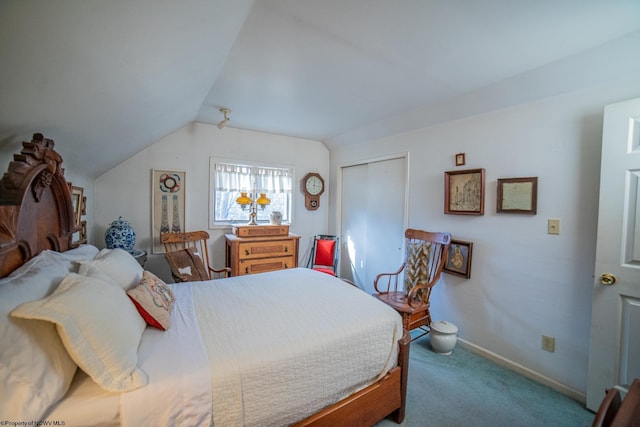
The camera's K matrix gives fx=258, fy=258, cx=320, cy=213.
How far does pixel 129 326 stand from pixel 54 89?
1.08 metres

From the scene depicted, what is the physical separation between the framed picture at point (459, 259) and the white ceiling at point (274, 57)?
4.21 feet

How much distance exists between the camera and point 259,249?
10.9ft

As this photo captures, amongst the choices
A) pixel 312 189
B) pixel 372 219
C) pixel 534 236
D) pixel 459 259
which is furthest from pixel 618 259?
pixel 312 189

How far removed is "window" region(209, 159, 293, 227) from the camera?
3609 millimetres

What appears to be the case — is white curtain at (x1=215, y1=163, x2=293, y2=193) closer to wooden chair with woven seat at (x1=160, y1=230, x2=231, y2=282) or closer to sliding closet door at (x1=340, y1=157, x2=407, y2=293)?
wooden chair with woven seat at (x1=160, y1=230, x2=231, y2=282)

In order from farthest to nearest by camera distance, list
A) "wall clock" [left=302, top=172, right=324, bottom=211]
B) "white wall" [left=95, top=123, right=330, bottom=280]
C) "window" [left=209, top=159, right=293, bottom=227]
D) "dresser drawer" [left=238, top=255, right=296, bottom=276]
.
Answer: "wall clock" [left=302, top=172, right=324, bottom=211], "window" [left=209, top=159, right=293, bottom=227], "dresser drawer" [left=238, top=255, right=296, bottom=276], "white wall" [left=95, top=123, right=330, bottom=280]

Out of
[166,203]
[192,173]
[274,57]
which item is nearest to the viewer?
[274,57]

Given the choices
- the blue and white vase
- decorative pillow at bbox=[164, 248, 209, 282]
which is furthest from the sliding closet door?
the blue and white vase

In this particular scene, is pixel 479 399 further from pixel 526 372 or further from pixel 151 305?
pixel 151 305

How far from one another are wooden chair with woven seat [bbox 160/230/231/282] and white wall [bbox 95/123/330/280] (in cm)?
24

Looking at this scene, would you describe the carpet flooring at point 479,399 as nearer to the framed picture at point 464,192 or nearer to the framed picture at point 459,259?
the framed picture at point 459,259

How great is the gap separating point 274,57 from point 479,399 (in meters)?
2.86

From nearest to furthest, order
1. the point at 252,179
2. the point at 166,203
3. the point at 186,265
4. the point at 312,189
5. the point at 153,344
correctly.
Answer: the point at 153,344 → the point at 186,265 → the point at 166,203 → the point at 252,179 → the point at 312,189

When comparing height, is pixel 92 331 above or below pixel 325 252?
above
